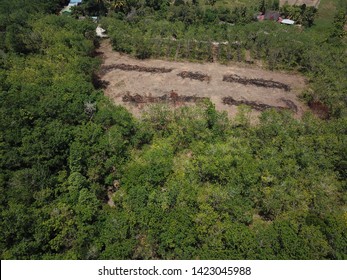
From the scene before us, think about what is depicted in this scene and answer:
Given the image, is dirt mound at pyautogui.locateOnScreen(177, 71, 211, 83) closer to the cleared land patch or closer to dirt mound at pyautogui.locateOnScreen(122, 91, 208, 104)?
dirt mound at pyautogui.locateOnScreen(122, 91, 208, 104)

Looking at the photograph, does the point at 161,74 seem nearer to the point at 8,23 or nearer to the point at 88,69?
the point at 88,69

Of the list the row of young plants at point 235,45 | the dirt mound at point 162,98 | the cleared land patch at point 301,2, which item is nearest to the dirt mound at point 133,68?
the row of young plants at point 235,45

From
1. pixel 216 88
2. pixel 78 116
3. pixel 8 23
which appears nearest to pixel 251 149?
pixel 216 88

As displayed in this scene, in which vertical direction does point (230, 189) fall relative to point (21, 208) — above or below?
above

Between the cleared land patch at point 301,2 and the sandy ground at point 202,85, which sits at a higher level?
the cleared land patch at point 301,2

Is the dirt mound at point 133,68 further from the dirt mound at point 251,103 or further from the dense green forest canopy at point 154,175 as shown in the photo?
the dirt mound at point 251,103

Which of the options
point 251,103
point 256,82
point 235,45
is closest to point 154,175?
point 251,103

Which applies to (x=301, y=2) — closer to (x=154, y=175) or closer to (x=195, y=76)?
(x=195, y=76)
